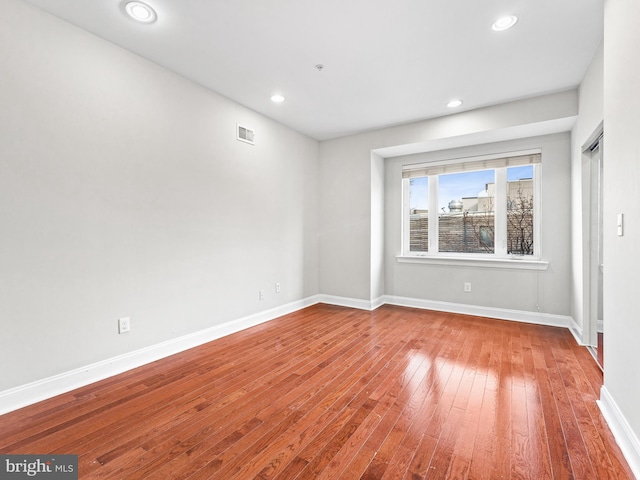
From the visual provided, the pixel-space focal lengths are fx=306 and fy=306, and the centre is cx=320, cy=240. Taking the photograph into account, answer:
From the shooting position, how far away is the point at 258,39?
2498 mm

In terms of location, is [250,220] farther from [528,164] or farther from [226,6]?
[528,164]

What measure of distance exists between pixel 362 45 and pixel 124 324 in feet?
10.2

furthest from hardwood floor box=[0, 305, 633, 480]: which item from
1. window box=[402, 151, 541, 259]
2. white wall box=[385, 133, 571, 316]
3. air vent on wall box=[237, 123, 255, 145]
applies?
air vent on wall box=[237, 123, 255, 145]

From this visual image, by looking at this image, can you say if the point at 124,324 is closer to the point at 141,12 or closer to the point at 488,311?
the point at 141,12

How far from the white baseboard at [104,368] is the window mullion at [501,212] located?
3.53m

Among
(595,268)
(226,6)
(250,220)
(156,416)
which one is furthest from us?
(250,220)

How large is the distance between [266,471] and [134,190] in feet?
7.87

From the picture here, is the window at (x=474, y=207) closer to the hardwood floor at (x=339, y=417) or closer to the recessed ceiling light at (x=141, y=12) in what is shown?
the hardwood floor at (x=339, y=417)

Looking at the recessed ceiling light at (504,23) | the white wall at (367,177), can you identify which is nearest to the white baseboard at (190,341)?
the white wall at (367,177)

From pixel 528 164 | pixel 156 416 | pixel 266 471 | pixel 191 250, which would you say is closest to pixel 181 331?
pixel 191 250


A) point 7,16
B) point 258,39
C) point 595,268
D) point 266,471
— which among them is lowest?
point 266,471

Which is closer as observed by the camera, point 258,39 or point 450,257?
point 258,39

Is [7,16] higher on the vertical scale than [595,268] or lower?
higher

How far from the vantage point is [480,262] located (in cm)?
431
